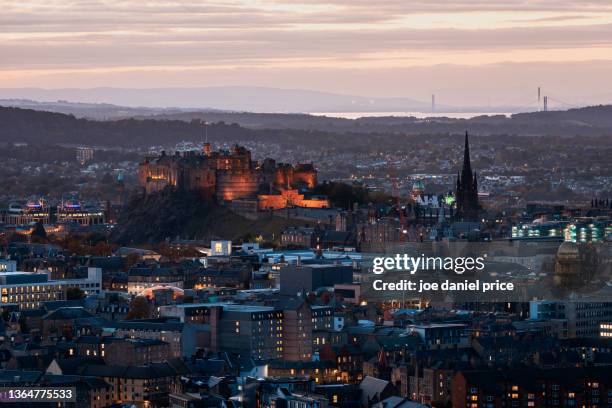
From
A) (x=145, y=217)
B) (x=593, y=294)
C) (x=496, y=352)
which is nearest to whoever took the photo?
(x=496, y=352)

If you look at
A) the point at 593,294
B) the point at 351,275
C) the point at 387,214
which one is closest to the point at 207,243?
the point at 387,214

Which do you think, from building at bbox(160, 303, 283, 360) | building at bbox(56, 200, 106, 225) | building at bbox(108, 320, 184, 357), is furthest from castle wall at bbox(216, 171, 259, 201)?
building at bbox(160, 303, 283, 360)

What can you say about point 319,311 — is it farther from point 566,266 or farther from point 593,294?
point 566,266

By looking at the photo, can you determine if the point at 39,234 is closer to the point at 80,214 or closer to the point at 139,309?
the point at 80,214

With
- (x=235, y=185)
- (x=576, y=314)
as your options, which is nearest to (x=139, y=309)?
(x=576, y=314)

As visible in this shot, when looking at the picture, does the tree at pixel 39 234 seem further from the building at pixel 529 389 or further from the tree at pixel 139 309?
the building at pixel 529 389

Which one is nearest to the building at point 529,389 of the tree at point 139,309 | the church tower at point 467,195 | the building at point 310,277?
the tree at point 139,309

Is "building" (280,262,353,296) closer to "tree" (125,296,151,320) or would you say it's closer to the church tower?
"tree" (125,296,151,320)
